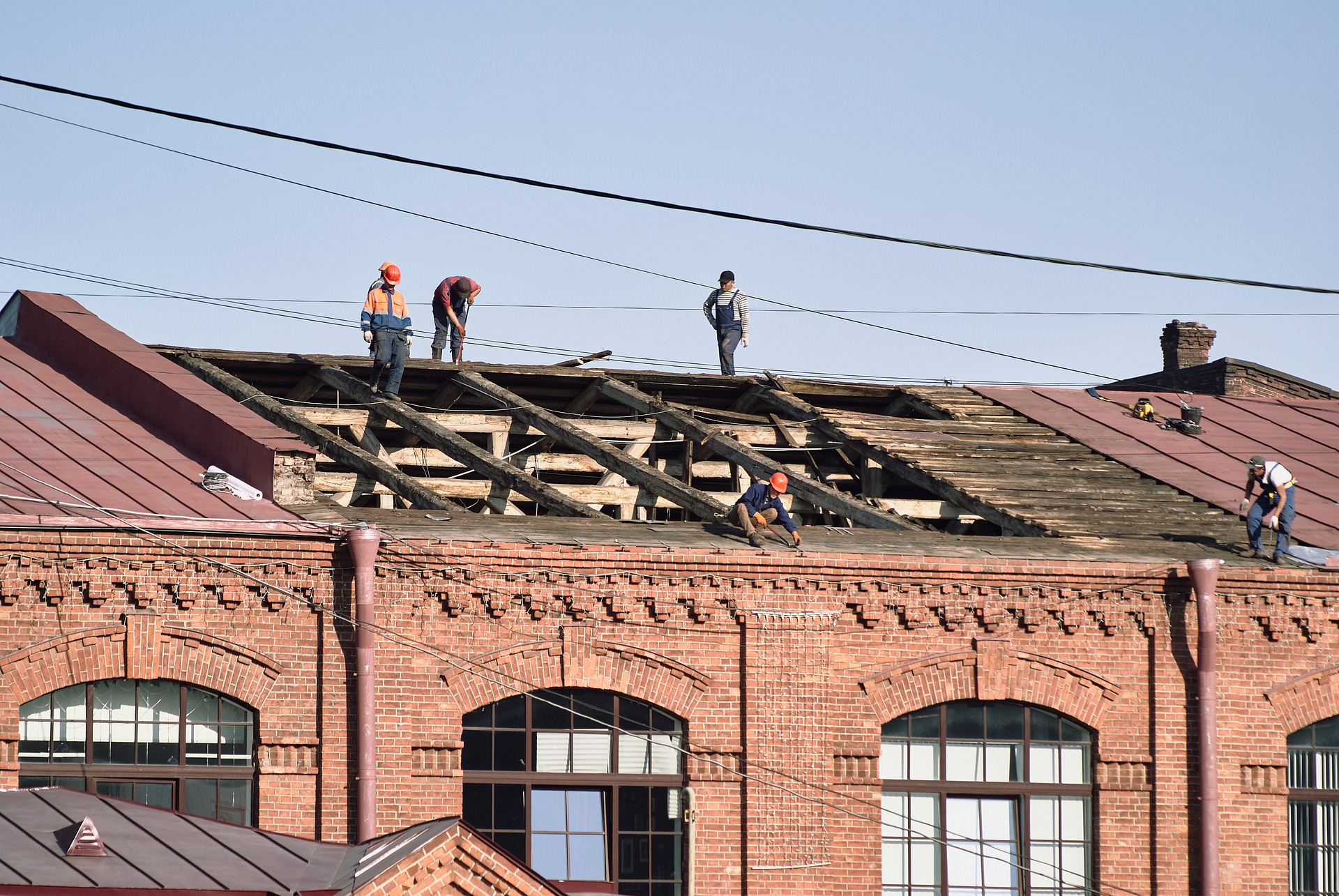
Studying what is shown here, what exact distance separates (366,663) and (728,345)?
33.6 feet

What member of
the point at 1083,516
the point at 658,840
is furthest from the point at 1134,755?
the point at 658,840

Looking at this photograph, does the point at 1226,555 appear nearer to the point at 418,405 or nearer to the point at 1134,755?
the point at 1134,755

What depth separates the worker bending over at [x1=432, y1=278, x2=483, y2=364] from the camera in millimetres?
24597

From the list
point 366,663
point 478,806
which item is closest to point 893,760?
point 478,806

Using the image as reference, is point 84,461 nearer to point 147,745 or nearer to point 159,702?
point 159,702

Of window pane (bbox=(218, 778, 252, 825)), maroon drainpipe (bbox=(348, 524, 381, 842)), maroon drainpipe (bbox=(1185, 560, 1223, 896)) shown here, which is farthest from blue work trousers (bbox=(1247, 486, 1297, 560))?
window pane (bbox=(218, 778, 252, 825))

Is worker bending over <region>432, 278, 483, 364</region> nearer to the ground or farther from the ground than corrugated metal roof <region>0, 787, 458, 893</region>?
farther from the ground

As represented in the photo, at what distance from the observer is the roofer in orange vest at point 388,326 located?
→ 2158 cm

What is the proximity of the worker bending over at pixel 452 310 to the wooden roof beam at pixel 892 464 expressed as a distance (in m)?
→ 3.98

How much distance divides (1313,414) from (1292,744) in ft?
24.0

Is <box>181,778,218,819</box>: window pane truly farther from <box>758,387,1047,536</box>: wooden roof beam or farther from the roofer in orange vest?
<box>758,387,1047,536</box>: wooden roof beam

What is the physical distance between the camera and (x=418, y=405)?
23.5m

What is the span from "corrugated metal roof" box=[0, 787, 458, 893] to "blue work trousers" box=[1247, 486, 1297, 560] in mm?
10196

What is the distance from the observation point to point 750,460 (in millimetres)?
21297
